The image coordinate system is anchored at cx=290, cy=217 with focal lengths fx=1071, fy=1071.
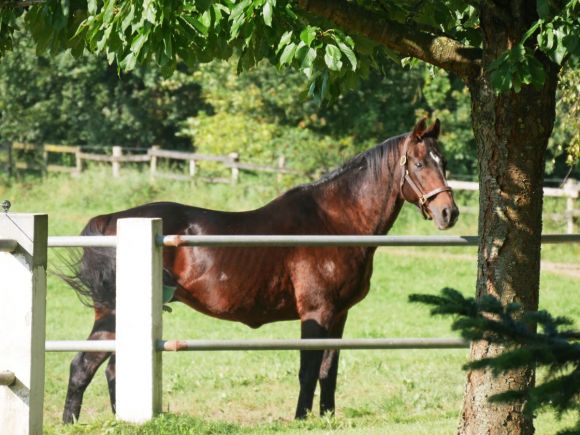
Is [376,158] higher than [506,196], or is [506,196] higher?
[376,158]

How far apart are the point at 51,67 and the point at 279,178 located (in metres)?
15.3

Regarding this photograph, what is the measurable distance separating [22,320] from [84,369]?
334 centimetres

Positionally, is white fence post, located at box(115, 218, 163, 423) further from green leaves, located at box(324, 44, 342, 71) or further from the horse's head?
the horse's head

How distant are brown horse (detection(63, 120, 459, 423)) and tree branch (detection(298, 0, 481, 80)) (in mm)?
2691

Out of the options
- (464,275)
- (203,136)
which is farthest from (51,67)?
(464,275)

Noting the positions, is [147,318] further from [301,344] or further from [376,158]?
[376,158]

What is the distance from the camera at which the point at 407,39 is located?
189 inches

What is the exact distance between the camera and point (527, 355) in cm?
257

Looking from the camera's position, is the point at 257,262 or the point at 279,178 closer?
the point at 257,262

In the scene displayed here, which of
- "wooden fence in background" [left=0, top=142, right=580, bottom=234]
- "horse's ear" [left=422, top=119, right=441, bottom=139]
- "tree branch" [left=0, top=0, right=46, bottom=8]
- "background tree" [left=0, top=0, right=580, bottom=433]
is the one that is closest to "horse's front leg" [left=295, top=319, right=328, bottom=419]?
"horse's ear" [left=422, top=119, right=441, bottom=139]

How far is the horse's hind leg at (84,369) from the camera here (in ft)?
25.2

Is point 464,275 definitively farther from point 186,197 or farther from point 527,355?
point 527,355

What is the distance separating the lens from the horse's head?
7.64 m

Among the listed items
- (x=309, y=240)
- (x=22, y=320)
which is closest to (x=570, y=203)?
(x=309, y=240)
